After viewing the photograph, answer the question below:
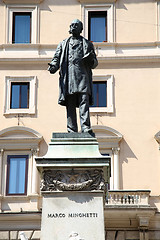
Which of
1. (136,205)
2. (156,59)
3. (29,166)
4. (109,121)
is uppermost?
(156,59)

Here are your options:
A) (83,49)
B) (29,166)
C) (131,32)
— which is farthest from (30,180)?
(83,49)

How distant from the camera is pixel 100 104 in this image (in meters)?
29.7

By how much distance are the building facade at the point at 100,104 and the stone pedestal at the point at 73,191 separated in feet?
51.1

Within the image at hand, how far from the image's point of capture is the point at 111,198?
90.0ft

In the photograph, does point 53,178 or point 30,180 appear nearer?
point 53,178

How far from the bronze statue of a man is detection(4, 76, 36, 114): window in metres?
16.8

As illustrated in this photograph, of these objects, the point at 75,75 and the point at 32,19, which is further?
the point at 32,19

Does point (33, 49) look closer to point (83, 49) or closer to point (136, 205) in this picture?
point (136, 205)

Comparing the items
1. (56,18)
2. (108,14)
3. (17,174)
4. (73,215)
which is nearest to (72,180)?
(73,215)

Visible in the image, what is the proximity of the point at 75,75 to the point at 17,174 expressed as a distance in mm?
16822

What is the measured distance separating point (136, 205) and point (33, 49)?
27.8ft

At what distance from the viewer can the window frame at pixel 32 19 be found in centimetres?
3084

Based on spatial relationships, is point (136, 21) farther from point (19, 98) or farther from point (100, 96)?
point (19, 98)

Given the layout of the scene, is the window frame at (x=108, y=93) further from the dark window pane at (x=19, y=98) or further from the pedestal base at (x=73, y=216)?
the pedestal base at (x=73, y=216)
